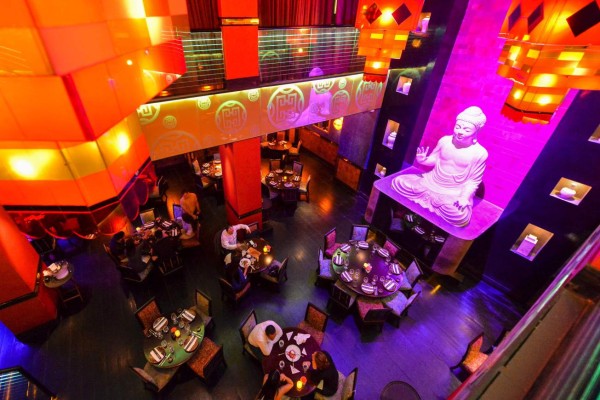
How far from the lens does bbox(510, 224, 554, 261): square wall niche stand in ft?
21.5

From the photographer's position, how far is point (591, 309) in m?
1.34

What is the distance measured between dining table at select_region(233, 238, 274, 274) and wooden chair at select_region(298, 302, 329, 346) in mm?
1583

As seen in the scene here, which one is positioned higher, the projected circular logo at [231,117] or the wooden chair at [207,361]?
the projected circular logo at [231,117]

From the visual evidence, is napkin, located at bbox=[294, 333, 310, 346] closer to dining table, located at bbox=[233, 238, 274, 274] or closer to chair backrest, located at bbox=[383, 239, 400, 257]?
dining table, located at bbox=[233, 238, 274, 274]

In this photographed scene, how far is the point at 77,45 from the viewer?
1248 mm

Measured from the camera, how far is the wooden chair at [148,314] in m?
5.38

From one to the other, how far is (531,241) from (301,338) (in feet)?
19.1

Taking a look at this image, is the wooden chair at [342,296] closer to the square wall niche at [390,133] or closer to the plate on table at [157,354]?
the plate on table at [157,354]

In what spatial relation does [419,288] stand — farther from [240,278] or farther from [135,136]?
[135,136]

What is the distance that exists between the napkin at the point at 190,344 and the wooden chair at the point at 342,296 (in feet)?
9.80

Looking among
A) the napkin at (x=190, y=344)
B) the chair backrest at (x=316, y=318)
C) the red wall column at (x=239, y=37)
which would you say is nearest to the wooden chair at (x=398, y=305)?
the chair backrest at (x=316, y=318)

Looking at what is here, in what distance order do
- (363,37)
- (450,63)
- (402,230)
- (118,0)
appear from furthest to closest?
(402,230) → (450,63) → (363,37) → (118,0)

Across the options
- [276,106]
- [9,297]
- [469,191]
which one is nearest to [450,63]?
[469,191]

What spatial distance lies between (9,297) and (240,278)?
433cm
